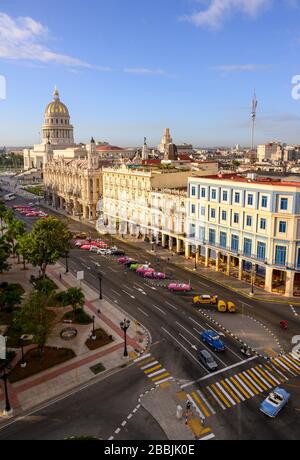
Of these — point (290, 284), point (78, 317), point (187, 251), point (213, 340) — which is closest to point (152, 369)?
point (213, 340)

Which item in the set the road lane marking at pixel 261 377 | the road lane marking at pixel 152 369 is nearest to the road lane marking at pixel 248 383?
the road lane marking at pixel 261 377

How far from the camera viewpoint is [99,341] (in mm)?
44750

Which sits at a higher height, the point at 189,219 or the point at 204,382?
the point at 189,219

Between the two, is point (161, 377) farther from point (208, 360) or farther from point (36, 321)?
point (36, 321)

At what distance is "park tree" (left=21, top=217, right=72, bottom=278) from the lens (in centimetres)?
5850

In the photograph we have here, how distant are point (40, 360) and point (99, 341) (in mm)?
7358

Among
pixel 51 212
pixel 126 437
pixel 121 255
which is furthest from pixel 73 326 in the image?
pixel 51 212

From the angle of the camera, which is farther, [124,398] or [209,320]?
[209,320]

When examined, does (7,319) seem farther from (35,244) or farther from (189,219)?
(189,219)

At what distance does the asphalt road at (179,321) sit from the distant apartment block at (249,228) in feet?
20.9

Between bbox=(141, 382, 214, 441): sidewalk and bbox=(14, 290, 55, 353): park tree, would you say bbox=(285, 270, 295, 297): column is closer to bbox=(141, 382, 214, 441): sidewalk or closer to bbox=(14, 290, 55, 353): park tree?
bbox=(141, 382, 214, 441): sidewalk
